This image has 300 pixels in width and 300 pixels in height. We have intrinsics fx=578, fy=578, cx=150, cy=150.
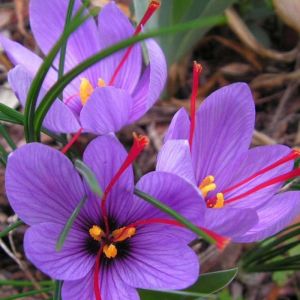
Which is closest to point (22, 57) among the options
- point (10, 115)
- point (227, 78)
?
point (10, 115)

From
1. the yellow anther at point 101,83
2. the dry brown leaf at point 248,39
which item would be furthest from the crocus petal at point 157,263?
the dry brown leaf at point 248,39

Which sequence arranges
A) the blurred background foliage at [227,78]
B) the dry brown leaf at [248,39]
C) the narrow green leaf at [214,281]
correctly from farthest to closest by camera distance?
the dry brown leaf at [248,39] → the blurred background foliage at [227,78] → the narrow green leaf at [214,281]

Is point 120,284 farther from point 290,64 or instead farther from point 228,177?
point 290,64

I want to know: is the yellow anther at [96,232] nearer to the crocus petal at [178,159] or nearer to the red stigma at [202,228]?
the red stigma at [202,228]

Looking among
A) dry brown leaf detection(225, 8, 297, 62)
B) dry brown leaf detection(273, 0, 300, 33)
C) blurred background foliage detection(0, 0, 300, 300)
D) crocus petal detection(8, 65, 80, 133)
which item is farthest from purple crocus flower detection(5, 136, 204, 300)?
dry brown leaf detection(225, 8, 297, 62)

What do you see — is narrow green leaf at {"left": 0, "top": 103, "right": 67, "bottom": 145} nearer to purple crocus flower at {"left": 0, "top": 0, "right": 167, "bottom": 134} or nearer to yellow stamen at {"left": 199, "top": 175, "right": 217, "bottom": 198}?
purple crocus flower at {"left": 0, "top": 0, "right": 167, "bottom": 134}

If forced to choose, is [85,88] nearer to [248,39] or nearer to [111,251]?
[111,251]

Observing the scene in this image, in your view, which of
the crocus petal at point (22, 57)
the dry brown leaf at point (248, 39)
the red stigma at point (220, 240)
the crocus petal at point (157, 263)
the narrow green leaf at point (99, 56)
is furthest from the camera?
the dry brown leaf at point (248, 39)
